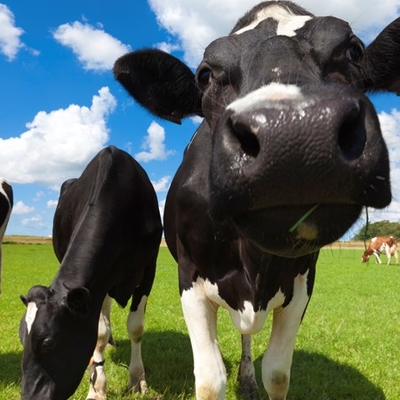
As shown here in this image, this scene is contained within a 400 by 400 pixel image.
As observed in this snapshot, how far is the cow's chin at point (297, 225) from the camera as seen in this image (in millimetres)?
2078

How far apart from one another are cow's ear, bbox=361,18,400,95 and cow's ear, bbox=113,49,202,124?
4.34 ft

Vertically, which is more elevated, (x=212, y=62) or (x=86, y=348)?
(x=212, y=62)

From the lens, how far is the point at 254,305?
3.65 m

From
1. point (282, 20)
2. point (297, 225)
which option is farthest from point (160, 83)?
point (297, 225)

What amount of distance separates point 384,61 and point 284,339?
2248 mm

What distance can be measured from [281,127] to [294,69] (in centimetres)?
62

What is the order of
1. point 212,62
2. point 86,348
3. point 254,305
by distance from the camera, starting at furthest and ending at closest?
point 86,348 → point 254,305 → point 212,62

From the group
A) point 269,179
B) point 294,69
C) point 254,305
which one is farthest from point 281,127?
point 254,305

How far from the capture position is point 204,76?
3.26 meters

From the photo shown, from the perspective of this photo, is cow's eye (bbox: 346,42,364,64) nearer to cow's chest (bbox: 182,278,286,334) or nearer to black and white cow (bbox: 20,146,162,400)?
cow's chest (bbox: 182,278,286,334)

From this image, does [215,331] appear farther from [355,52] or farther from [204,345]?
[355,52]

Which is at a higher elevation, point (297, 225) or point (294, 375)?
point (297, 225)

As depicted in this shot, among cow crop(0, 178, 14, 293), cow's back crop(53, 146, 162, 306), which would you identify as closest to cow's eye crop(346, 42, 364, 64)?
cow's back crop(53, 146, 162, 306)

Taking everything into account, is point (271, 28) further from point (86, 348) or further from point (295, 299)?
point (86, 348)
